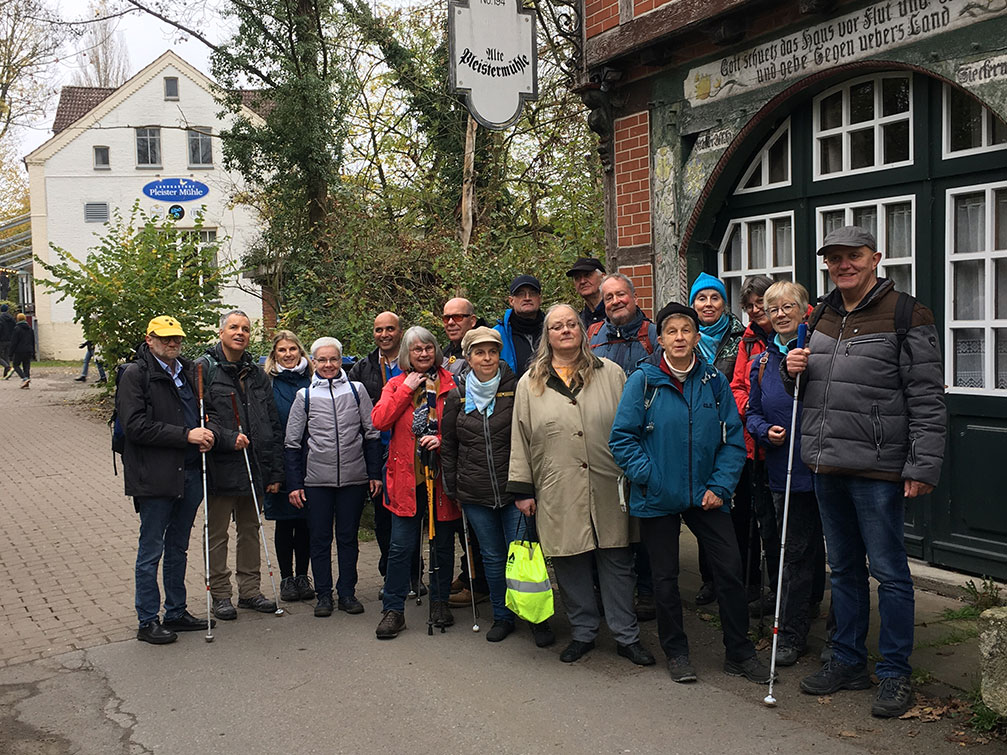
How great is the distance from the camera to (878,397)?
14.7 ft

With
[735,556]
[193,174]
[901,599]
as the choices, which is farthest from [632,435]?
[193,174]

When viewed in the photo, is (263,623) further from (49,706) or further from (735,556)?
(735,556)

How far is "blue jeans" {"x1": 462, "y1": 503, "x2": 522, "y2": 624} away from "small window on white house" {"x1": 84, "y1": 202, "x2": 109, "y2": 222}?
3622 cm

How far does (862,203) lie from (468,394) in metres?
3.15

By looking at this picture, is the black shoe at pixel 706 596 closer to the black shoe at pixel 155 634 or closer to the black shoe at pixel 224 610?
the black shoe at pixel 224 610

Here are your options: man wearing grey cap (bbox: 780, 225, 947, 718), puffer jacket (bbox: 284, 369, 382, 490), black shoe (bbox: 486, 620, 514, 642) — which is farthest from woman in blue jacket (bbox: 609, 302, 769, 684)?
puffer jacket (bbox: 284, 369, 382, 490)

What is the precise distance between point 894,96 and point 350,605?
195 inches

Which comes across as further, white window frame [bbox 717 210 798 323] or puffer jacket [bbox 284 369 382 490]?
white window frame [bbox 717 210 798 323]

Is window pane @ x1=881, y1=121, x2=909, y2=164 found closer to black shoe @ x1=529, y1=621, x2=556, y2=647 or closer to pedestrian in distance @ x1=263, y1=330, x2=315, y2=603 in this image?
black shoe @ x1=529, y1=621, x2=556, y2=647

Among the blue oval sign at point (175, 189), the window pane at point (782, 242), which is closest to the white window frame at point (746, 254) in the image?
the window pane at point (782, 242)

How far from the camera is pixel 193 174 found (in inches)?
1518

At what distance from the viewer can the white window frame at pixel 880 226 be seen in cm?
644

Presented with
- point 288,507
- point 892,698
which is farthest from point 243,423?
point 892,698

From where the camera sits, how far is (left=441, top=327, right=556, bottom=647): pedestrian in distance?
5668mm
